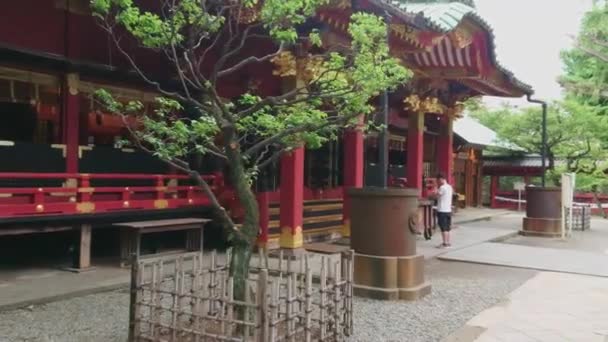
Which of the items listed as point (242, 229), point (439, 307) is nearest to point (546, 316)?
point (439, 307)

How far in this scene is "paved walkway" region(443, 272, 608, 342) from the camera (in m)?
5.76

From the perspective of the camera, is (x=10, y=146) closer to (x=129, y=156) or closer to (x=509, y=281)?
(x=129, y=156)

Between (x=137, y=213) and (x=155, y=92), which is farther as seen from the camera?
(x=155, y=92)

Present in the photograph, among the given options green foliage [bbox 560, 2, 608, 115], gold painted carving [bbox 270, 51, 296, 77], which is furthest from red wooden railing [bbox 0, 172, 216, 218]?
green foliage [bbox 560, 2, 608, 115]

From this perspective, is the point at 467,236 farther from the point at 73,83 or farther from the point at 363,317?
the point at 73,83

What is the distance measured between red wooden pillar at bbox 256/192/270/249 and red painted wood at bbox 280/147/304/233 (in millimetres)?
363

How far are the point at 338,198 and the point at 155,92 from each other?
195 inches

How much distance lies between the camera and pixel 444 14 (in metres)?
10.5

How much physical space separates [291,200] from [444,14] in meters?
4.27

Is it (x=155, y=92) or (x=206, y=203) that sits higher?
(x=155, y=92)

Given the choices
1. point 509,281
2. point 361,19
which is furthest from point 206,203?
point 361,19

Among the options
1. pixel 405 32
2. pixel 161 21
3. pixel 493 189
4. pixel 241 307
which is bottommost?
pixel 241 307

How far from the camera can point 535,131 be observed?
2547cm

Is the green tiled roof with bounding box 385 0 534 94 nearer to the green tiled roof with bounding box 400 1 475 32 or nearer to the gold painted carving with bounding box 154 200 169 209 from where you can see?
the green tiled roof with bounding box 400 1 475 32
